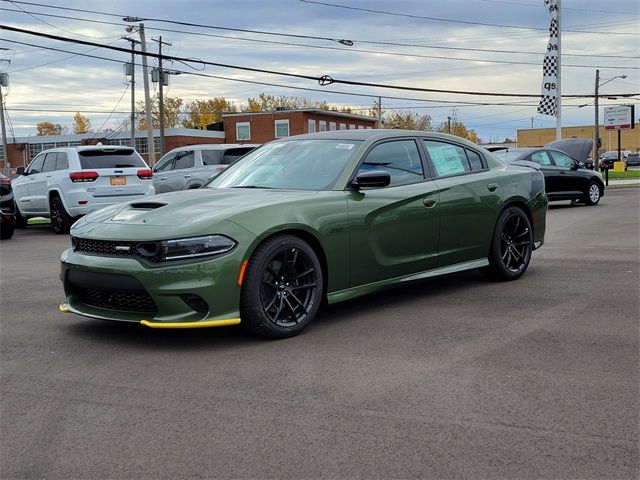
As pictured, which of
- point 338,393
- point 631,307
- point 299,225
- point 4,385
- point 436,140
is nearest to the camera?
point 338,393

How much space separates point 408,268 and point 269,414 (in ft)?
8.90

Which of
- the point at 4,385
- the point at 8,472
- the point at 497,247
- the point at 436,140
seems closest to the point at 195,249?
the point at 4,385

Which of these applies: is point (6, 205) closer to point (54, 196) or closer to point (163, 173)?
point (54, 196)

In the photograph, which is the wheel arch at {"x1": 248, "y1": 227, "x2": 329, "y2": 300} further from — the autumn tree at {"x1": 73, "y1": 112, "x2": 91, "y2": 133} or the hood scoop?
the autumn tree at {"x1": 73, "y1": 112, "x2": 91, "y2": 133}

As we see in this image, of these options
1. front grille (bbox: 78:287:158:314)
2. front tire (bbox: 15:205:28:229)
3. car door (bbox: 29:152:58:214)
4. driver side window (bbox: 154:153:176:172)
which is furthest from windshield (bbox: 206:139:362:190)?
driver side window (bbox: 154:153:176:172)

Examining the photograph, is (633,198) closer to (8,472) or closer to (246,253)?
(246,253)

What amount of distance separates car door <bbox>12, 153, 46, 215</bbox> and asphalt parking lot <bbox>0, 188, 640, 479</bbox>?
9.32 meters

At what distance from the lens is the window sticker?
255 inches

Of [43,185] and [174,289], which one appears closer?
[174,289]

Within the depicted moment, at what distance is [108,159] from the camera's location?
551 inches

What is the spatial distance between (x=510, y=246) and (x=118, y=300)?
4.11 m

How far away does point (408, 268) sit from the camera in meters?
5.98

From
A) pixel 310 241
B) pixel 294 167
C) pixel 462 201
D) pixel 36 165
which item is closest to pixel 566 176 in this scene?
pixel 462 201

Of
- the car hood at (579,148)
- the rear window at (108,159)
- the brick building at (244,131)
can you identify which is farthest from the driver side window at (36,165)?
the brick building at (244,131)
